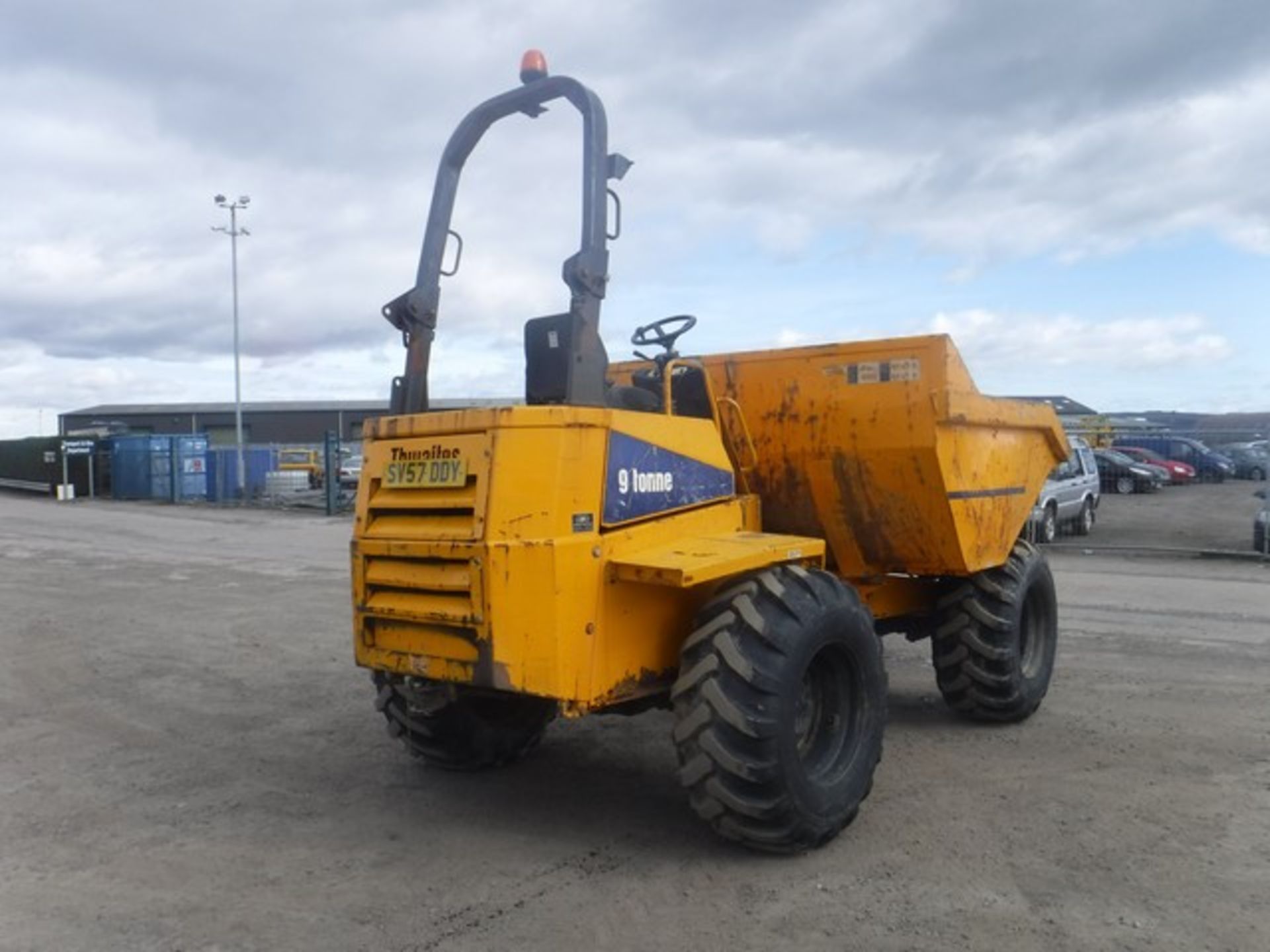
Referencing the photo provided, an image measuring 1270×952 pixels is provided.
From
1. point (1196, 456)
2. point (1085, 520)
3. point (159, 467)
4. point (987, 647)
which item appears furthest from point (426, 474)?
point (1196, 456)

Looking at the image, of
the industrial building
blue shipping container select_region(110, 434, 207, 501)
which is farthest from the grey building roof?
blue shipping container select_region(110, 434, 207, 501)

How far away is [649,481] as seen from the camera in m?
4.77

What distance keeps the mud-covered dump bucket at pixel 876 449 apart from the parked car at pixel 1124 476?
24282 mm

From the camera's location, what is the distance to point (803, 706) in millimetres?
5043

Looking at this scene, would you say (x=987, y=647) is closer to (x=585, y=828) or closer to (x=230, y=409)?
(x=585, y=828)

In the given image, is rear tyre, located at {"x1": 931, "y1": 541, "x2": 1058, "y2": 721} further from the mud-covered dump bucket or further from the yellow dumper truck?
the mud-covered dump bucket

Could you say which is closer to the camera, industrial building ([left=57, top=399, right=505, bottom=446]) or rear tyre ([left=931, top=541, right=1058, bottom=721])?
rear tyre ([left=931, top=541, right=1058, bottom=721])

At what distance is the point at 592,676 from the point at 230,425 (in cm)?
7718

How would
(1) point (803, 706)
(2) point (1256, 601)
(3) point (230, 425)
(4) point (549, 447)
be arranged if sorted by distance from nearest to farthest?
(4) point (549, 447) < (1) point (803, 706) < (2) point (1256, 601) < (3) point (230, 425)

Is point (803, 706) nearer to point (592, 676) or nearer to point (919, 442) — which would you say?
point (592, 676)

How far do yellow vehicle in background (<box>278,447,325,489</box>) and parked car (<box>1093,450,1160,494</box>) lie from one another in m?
21.3

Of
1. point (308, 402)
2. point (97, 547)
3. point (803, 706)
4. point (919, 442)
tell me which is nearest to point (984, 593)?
point (919, 442)

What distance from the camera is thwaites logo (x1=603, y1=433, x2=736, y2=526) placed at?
180 inches

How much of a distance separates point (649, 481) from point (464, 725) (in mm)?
1754
